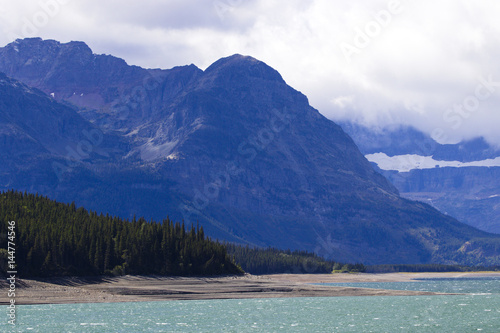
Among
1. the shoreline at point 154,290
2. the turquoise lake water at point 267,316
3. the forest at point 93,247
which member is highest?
the forest at point 93,247

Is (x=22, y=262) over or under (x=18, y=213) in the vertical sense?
under

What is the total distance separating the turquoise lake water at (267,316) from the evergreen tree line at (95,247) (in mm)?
20466

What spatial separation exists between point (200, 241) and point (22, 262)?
57655 mm

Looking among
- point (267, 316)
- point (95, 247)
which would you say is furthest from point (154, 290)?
point (267, 316)

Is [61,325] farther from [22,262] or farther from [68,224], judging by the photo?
[68,224]

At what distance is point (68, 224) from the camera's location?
17912cm

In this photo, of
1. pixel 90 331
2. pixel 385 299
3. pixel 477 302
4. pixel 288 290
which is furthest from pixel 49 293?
pixel 477 302

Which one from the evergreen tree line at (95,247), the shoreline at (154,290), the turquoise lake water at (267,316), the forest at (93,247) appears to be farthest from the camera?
the evergreen tree line at (95,247)

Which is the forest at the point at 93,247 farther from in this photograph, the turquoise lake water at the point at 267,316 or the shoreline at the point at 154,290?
the turquoise lake water at the point at 267,316

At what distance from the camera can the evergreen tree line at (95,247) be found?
157 m

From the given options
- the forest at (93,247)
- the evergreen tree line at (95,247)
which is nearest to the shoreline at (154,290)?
the evergreen tree line at (95,247)

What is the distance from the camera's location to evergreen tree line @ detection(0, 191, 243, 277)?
156925mm

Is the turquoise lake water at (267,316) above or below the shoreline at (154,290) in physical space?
below

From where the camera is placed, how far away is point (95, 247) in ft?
559
